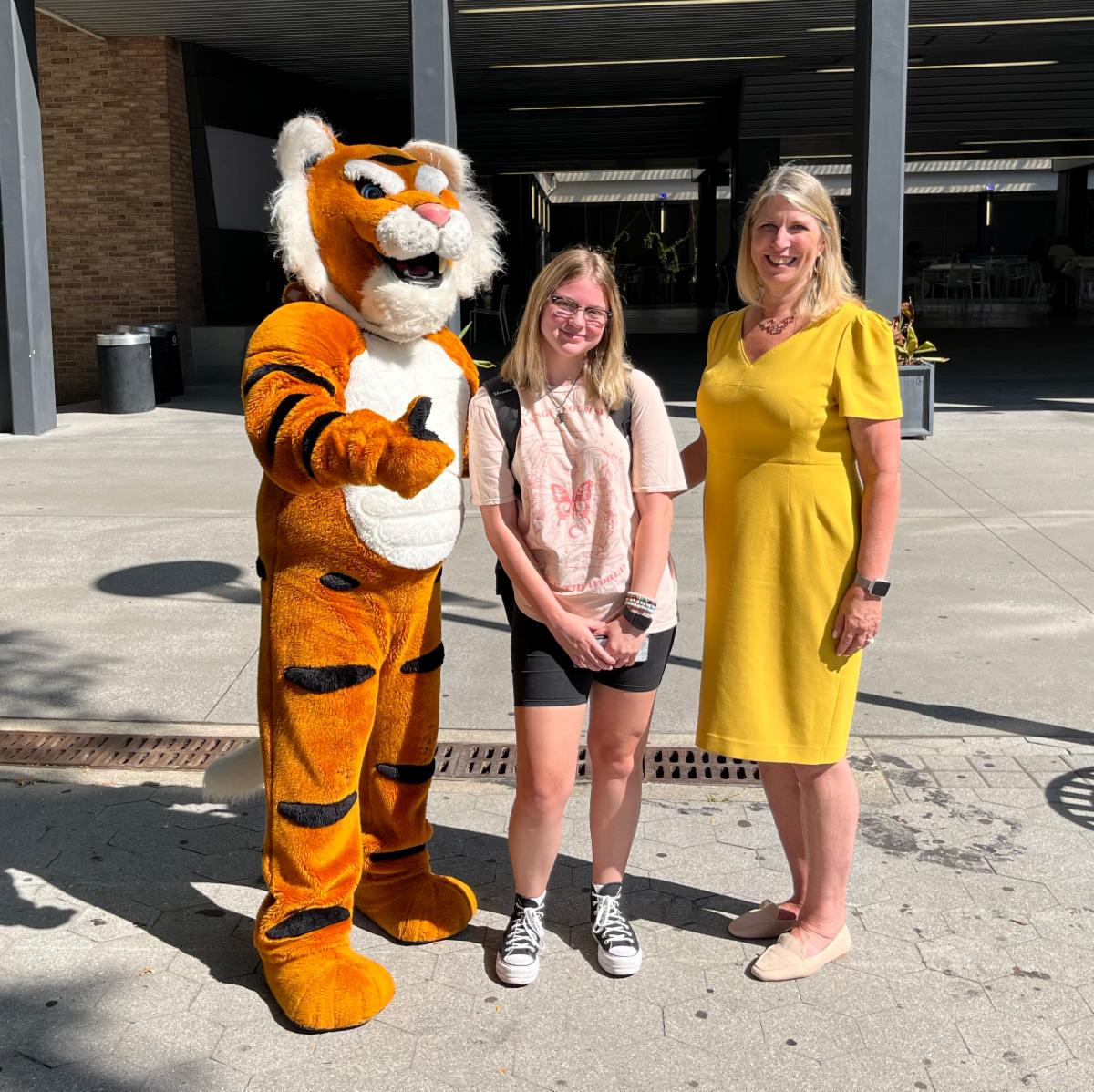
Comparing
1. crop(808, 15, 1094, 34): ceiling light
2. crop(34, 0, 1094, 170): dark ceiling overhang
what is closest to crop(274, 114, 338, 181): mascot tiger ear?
crop(34, 0, 1094, 170): dark ceiling overhang

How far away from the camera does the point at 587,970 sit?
121 inches

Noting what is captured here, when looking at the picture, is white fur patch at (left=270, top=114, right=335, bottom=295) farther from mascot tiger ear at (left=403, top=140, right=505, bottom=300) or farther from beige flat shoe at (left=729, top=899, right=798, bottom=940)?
beige flat shoe at (left=729, top=899, right=798, bottom=940)

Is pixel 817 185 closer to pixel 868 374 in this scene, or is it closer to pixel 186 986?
pixel 868 374

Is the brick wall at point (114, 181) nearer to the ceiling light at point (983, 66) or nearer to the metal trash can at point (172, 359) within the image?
the metal trash can at point (172, 359)

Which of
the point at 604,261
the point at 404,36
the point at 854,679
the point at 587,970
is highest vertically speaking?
the point at 404,36

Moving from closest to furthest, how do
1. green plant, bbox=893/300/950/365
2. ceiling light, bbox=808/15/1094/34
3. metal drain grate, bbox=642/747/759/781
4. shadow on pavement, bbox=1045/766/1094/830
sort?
shadow on pavement, bbox=1045/766/1094/830
metal drain grate, bbox=642/747/759/781
green plant, bbox=893/300/950/365
ceiling light, bbox=808/15/1094/34

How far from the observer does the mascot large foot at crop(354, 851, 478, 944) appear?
3227mm

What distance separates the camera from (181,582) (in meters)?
6.41

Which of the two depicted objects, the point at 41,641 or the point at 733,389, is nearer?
the point at 733,389

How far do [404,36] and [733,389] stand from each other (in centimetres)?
1319

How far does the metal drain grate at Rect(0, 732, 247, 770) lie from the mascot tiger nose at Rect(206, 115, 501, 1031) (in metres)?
1.44

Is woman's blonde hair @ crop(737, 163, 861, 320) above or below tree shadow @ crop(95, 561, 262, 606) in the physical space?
above

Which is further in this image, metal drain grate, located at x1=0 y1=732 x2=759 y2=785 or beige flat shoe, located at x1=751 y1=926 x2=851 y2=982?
metal drain grate, located at x1=0 y1=732 x2=759 y2=785

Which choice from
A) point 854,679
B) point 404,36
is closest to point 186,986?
point 854,679
